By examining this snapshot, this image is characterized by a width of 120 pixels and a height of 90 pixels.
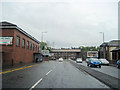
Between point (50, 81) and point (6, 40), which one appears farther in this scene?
point (6, 40)

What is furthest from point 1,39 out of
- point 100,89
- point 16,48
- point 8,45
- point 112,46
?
point 112,46

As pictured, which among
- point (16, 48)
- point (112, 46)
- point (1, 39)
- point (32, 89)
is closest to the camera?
point (32, 89)

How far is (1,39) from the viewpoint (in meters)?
27.1

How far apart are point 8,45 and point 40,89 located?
2214 centimetres

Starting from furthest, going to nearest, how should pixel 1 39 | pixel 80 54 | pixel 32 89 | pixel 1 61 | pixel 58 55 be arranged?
pixel 58 55
pixel 80 54
pixel 1 39
pixel 1 61
pixel 32 89

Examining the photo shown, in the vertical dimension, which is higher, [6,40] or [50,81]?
[6,40]

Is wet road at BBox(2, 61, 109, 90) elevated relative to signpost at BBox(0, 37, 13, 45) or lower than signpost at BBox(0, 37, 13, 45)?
lower

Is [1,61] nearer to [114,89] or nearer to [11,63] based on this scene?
[11,63]

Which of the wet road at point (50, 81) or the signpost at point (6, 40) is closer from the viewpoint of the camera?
the wet road at point (50, 81)

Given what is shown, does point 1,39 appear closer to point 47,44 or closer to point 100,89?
point 100,89

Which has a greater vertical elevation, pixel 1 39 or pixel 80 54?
pixel 1 39

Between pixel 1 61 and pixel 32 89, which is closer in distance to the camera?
pixel 32 89

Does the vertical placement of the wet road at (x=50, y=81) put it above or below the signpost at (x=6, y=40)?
below

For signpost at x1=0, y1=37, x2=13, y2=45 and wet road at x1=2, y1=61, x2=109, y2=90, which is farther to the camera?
signpost at x1=0, y1=37, x2=13, y2=45
